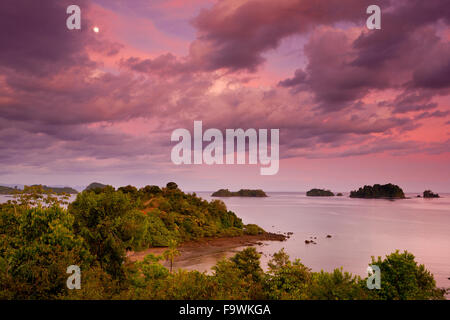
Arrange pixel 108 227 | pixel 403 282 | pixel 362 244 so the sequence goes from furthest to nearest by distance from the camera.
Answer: pixel 362 244, pixel 108 227, pixel 403 282

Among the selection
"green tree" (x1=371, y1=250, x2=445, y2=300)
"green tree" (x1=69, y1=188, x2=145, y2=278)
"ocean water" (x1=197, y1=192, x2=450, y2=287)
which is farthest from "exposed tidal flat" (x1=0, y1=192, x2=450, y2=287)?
"green tree" (x1=371, y1=250, x2=445, y2=300)

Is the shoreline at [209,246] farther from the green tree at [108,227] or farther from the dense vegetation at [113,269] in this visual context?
the dense vegetation at [113,269]

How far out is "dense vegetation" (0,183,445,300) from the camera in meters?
16.9

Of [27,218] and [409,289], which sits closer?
[409,289]

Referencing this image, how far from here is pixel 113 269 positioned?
3441 cm

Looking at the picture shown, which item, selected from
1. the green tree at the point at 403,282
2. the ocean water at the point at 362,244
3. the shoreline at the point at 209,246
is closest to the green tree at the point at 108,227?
the shoreline at the point at 209,246

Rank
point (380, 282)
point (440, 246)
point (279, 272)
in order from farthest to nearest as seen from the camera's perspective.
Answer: point (440, 246) < point (279, 272) < point (380, 282)

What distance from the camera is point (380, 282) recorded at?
17.3m

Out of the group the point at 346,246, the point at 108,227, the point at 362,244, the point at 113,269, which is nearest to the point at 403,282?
the point at 113,269

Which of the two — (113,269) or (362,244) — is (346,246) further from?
(113,269)
